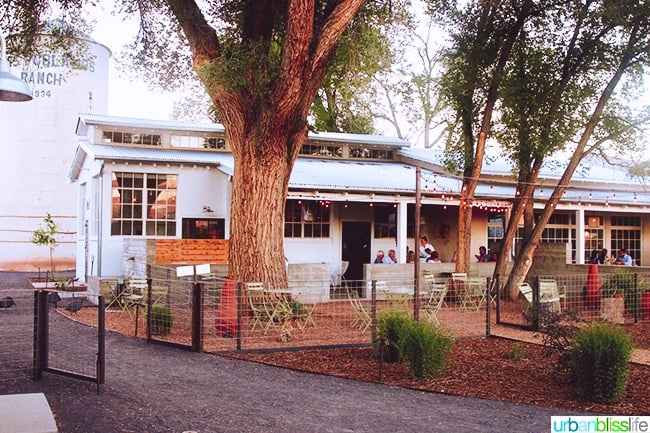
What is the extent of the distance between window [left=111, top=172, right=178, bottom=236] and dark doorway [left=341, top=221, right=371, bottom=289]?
5.04 m

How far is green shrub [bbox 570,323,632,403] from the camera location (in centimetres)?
704

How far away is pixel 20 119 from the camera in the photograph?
2719 centimetres

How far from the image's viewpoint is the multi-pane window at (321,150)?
73.8ft

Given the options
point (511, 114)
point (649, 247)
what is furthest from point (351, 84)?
point (649, 247)

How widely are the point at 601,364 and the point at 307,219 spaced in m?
13.1

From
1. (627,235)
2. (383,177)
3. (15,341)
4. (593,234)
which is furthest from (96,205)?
(627,235)

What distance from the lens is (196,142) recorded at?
20.5 metres

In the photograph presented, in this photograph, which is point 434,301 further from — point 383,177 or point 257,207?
point 383,177

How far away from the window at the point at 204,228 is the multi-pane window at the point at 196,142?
293 centimetres

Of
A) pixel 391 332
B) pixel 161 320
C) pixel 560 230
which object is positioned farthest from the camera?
pixel 560 230

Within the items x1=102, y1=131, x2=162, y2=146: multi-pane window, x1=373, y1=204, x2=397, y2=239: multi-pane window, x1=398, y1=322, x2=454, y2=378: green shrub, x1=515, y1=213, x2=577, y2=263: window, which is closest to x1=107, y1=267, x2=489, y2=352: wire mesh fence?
x1=398, y1=322, x2=454, y2=378: green shrub

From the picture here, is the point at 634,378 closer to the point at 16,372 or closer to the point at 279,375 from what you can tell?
the point at 279,375

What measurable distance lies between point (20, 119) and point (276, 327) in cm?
2038

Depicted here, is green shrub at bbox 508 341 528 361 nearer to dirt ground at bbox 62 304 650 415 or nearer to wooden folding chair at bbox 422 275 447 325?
dirt ground at bbox 62 304 650 415
